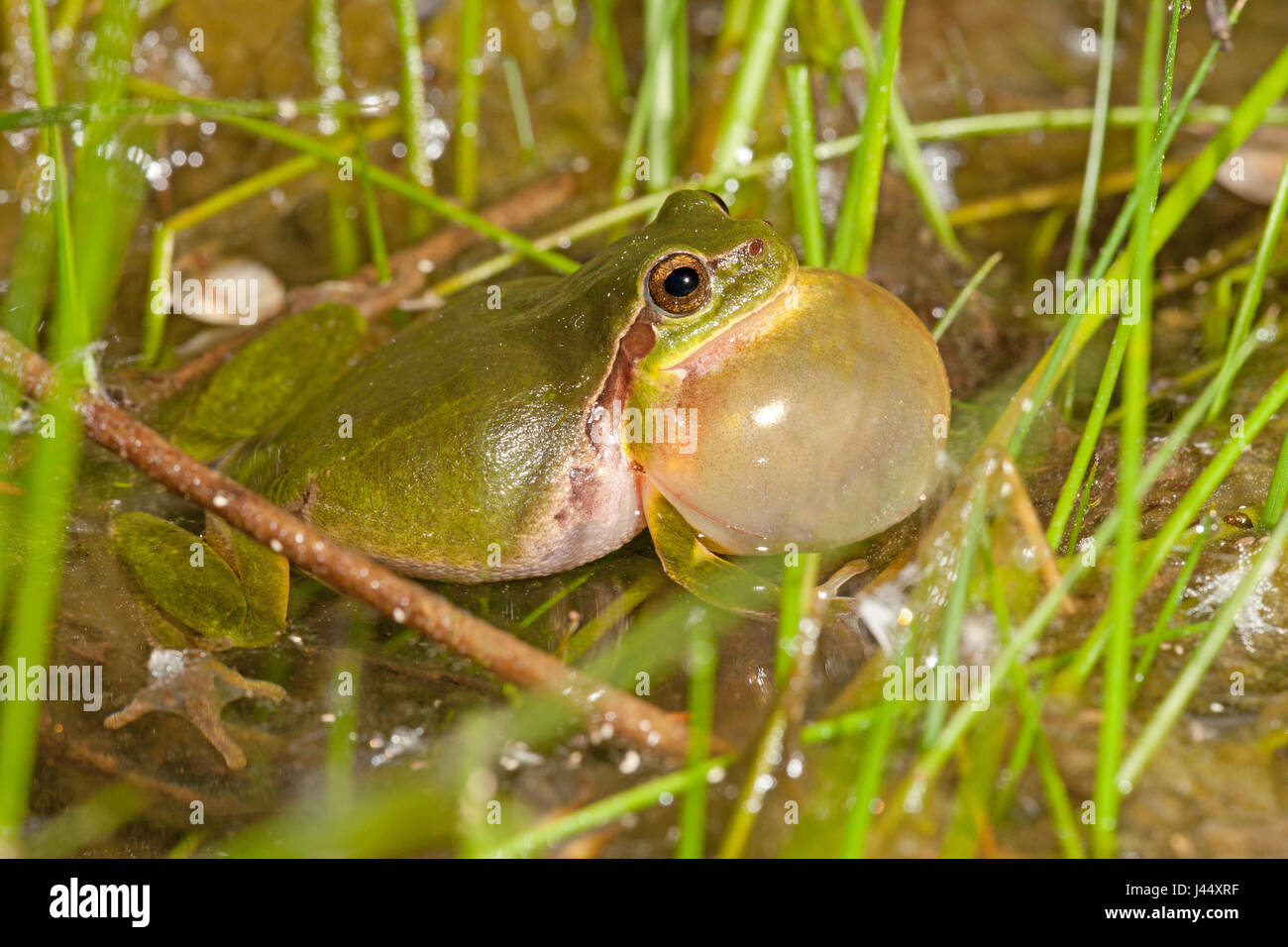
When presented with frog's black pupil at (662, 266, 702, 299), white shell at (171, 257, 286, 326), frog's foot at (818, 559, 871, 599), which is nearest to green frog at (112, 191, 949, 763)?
frog's black pupil at (662, 266, 702, 299)

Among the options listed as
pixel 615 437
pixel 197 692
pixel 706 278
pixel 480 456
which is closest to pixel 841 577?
pixel 615 437

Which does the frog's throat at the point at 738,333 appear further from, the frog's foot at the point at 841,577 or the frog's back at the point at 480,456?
the frog's foot at the point at 841,577

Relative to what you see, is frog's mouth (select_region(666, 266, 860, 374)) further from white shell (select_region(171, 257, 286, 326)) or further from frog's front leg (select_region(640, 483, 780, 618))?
white shell (select_region(171, 257, 286, 326))

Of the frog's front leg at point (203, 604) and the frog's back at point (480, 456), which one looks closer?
the frog's front leg at point (203, 604)

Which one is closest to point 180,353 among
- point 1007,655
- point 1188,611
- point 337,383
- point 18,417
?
point 18,417

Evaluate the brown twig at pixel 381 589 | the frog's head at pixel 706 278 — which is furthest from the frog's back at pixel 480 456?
the brown twig at pixel 381 589

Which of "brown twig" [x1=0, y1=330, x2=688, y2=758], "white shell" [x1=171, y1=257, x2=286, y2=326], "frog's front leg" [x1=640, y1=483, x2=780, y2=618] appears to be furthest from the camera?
"white shell" [x1=171, y1=257, x2=286, y2=326]

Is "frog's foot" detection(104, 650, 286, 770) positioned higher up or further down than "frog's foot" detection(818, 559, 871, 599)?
further down
